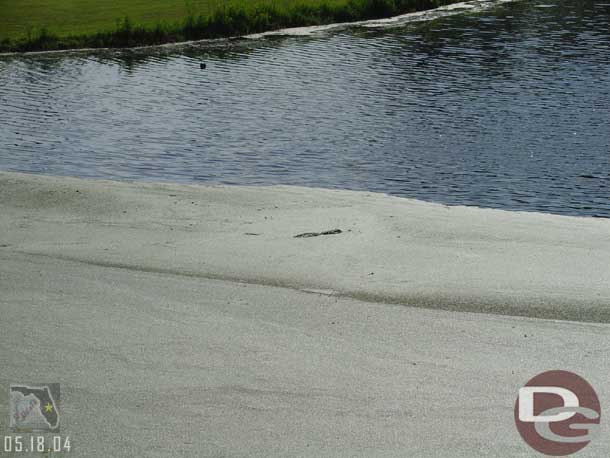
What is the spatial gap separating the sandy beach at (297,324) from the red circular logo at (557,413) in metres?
0.11

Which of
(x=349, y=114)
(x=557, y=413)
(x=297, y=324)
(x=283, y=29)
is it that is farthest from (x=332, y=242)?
(x=283, y=29)

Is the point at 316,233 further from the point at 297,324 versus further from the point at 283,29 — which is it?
the point at 283,29

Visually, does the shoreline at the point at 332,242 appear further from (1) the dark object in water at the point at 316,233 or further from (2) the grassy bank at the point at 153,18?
(2) the grassy bank at the point at 153,18

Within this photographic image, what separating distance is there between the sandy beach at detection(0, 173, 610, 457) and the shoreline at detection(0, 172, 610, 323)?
4 cm

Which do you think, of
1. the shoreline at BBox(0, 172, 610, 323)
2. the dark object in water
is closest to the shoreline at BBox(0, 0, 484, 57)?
the shoreline at BBox(0, 172, 610, 323)

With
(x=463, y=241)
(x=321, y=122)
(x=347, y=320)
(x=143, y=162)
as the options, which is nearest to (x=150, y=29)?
(x=321, y=122)

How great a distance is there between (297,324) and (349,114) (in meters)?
16.9

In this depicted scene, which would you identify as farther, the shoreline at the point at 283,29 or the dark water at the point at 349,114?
the shoreline at the point at 283,29

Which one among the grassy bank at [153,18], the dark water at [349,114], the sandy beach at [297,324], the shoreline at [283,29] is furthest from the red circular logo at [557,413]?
the grassy bank at [153,18]

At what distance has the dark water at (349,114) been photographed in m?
19.8

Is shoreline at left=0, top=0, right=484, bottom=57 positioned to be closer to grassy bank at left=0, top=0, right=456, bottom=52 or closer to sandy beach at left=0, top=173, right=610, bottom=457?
grassy bank at left=0, top=0, right=456, bottom=52

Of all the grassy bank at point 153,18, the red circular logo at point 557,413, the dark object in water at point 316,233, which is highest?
the grassy bank at point 153,18

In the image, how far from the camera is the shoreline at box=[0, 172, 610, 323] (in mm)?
10484

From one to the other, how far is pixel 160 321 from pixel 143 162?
1232 cm
